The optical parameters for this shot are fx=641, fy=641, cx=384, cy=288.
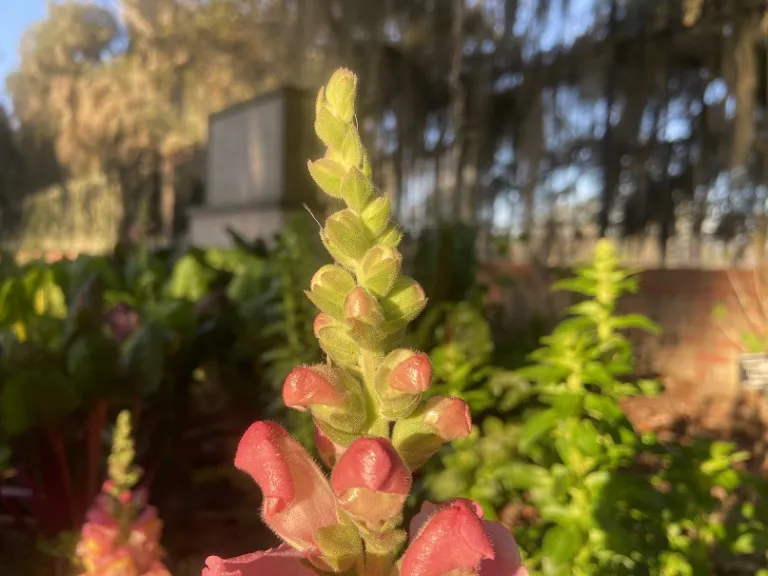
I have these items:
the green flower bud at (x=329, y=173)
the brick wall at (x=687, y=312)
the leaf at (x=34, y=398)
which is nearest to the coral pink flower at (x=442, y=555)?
the green flower bud at (x=329, y=173)

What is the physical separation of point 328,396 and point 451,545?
5.1 inches

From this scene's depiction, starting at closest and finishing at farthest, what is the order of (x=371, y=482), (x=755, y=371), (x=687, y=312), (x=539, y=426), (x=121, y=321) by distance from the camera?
(x=371, y=482), (x=539, y=426), (x=755, y=371), (x=121, y=321), (x=687, y=312)

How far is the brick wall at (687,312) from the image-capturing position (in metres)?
3.72

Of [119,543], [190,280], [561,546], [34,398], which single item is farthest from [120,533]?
[190,280]

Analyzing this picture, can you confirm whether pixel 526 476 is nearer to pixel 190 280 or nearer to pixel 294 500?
pixel 294 500

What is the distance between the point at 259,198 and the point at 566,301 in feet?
9.90

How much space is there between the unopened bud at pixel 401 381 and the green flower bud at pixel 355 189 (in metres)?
0.11

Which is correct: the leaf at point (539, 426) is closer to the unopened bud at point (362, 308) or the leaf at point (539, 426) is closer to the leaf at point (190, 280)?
the unopened bud at point (362, 308)

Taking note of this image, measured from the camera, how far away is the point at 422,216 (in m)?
5.34

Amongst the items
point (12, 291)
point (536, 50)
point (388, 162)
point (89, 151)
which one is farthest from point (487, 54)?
point (89, 151)

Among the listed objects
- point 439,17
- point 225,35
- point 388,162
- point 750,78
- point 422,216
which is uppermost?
point 225,35

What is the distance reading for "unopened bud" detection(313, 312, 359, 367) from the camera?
0.47 metres

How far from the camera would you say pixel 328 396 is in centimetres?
43

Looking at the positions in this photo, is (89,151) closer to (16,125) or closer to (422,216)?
(16,125)
